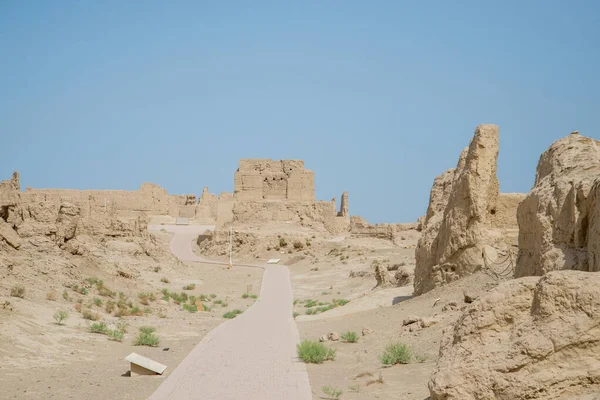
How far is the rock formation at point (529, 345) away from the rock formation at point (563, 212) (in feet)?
6.82

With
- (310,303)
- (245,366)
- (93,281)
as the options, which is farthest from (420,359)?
(93,281)

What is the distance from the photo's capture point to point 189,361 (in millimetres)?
11438

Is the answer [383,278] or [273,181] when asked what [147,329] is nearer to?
[383,278]

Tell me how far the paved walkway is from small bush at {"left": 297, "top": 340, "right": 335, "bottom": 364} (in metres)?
0.18

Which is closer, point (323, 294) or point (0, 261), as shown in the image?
point (0, 261)

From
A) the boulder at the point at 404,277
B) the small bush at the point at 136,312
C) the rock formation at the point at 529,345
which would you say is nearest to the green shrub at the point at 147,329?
the small bush at the point at 136,312

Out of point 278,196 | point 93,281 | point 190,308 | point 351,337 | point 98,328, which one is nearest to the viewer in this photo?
point 351,337

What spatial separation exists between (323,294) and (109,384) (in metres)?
15.4

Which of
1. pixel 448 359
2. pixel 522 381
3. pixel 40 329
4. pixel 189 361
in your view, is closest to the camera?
pixel 522 381

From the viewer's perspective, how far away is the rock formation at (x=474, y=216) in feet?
46.3

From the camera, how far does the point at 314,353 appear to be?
11.4m

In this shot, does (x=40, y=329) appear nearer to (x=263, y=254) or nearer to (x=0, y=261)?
(x=0, y=261)

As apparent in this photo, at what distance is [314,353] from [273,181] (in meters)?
34.7

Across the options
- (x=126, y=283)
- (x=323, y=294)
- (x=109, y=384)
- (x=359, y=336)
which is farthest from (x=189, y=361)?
(x=323, y=294)
